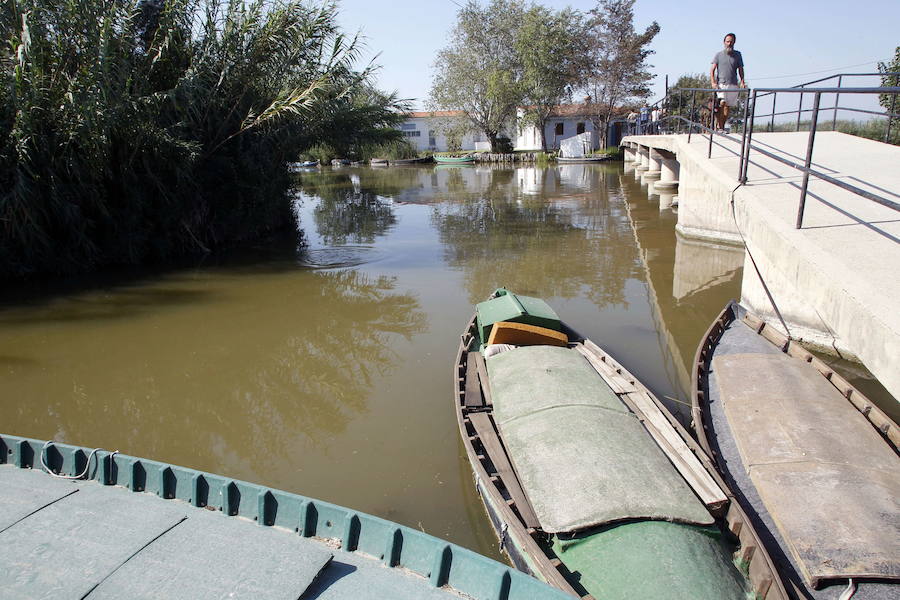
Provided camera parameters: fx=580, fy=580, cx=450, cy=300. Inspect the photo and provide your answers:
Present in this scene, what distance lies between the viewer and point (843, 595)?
3854 mm

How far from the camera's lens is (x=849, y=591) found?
385 centimetres

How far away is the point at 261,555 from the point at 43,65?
46.7 feet

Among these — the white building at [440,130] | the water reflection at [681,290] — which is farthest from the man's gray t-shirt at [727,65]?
the white building at [440,130]

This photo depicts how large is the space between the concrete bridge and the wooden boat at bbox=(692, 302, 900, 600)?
0.86 m

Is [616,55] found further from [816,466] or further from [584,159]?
[816,466]

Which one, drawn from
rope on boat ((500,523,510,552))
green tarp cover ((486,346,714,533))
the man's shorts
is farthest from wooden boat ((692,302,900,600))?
the man's shorts

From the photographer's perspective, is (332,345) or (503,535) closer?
(503,535)

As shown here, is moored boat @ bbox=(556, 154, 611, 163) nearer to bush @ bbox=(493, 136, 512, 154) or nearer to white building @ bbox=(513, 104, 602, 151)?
white building @ bbox=(513, 104, 602, 151)

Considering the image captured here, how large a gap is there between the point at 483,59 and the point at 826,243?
55.8m

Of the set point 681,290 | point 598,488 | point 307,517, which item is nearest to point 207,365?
point 307,517

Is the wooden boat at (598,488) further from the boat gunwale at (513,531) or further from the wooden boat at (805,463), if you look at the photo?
the wooden boat at (805,463)

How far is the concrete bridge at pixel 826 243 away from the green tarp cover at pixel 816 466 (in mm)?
919

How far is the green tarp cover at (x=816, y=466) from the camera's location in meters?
4.04

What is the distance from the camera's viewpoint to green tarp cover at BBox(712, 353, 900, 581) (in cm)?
404
